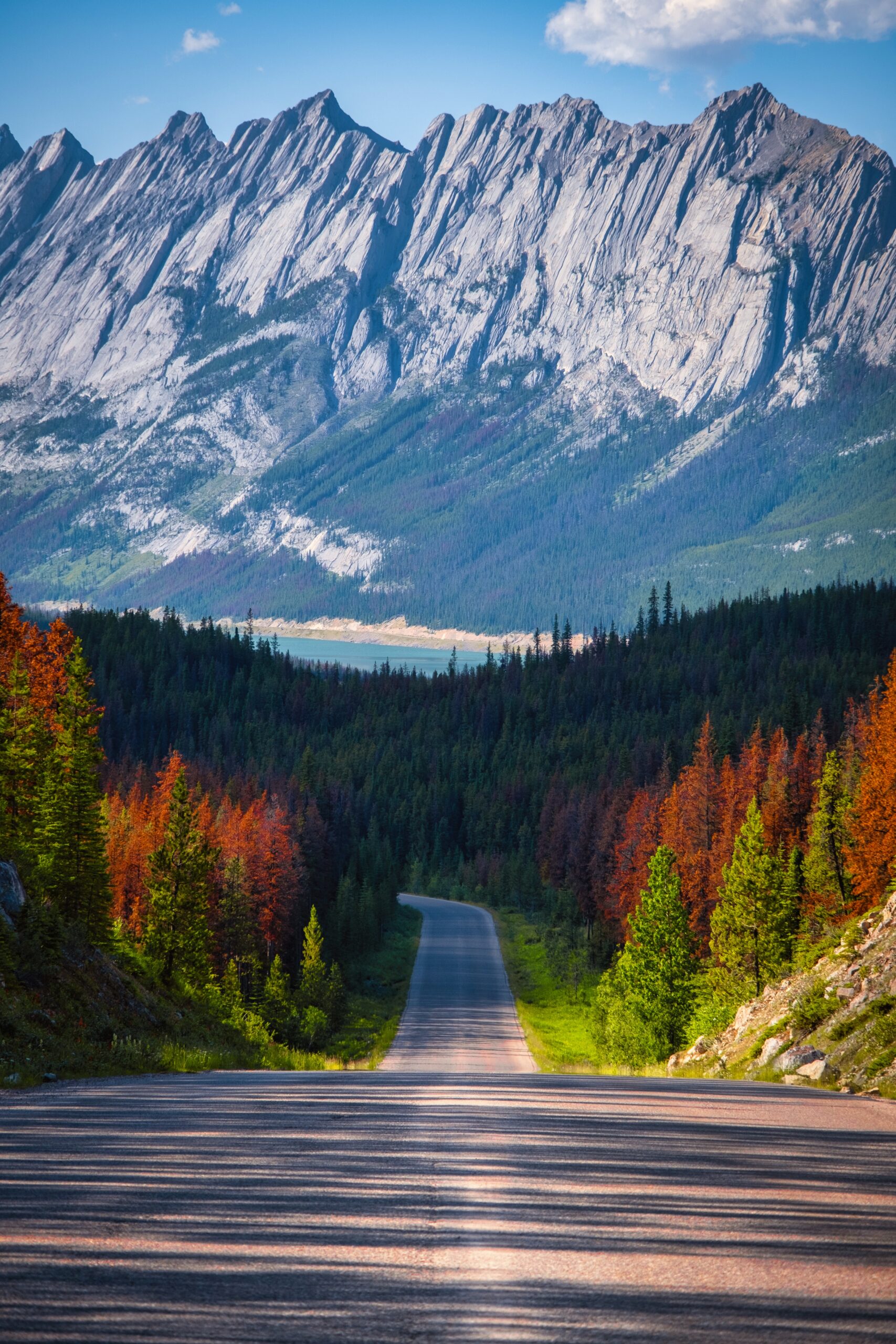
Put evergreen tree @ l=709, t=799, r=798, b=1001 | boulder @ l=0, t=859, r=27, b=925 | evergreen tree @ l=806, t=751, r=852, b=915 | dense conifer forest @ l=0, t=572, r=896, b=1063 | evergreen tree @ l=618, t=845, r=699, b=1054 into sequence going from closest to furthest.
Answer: boulder @ l=0, t=859, r=27, b=925 → dense conifer forest @ l=0, t=572, r=896, b=1063 → evergreen tree @ l=709, t=799, r=798, b=1001 → evergreen tree @ l=618, t=845, r=699, b=1054 → evergreen tree @ l=806, t=751, r=852, b=915

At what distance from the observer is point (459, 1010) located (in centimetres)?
6475

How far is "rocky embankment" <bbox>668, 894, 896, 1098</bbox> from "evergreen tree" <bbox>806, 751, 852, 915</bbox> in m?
24.0

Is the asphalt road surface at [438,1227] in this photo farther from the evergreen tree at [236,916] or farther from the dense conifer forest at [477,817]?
the evergreen tree at [236,916]

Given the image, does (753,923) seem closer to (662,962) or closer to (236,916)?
(662,962)

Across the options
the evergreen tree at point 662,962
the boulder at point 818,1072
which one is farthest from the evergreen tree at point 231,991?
the boulder at point 818,1072

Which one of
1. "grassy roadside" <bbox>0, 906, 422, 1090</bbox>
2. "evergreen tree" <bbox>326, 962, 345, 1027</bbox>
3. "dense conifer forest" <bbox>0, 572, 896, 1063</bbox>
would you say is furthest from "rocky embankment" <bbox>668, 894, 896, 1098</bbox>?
"evergreen tree" <bbox>326, 962, 345, 1027</bbox>

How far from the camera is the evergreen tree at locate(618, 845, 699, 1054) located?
44594 millimetres

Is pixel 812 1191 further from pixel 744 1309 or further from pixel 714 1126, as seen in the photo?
pixel 714 1126

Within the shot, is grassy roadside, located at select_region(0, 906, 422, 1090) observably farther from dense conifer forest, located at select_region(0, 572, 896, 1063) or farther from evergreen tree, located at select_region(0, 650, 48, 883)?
evergreen tree, located at select_region(0, 650, 48, 883)

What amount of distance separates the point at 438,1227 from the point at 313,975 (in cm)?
5636

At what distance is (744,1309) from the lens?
556 cm

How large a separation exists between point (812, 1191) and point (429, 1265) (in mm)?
3444

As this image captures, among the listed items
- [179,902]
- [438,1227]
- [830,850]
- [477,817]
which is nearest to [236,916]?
[179,902]

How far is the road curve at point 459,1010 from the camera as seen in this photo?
47.8 m
